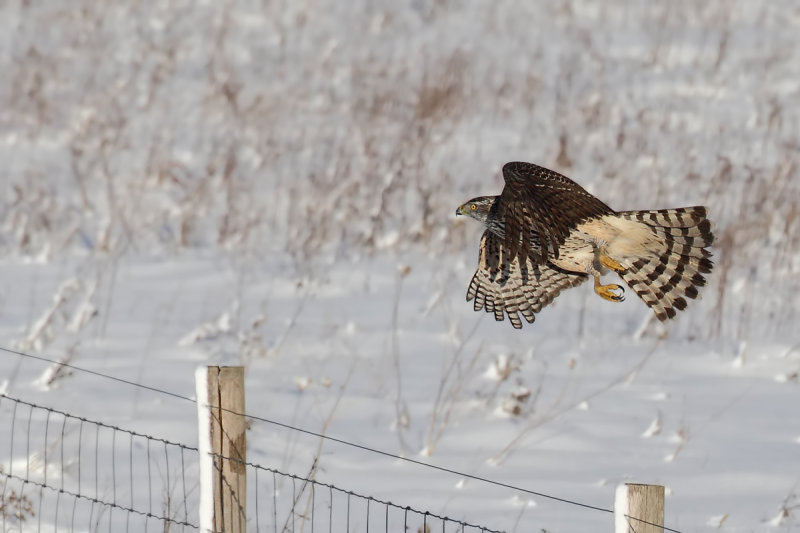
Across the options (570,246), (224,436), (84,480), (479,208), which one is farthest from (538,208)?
(84,480)

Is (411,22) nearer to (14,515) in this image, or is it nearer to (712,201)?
(712,201)

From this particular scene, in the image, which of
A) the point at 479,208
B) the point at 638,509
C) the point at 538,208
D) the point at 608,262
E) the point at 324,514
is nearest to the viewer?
the point at 638,509

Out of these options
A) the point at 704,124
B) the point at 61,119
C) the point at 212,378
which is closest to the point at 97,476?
the point at 212,378

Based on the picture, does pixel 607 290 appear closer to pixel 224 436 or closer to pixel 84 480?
pixel 224 436

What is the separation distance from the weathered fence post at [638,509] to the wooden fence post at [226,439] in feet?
4.11

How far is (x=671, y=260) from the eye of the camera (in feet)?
15.5

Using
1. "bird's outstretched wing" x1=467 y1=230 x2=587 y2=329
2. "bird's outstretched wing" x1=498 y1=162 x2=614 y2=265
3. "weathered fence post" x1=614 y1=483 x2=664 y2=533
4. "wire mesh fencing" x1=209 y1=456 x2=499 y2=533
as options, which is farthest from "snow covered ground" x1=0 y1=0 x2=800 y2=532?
"weathered fence post" x1=614 y1=483 x2=664 y2=533

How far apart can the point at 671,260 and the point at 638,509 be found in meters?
1.80

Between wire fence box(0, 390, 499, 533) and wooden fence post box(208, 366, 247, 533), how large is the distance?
1255 millimetres

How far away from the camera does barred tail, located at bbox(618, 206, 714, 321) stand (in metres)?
4.55

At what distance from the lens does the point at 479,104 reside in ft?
44.4

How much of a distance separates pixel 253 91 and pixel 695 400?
7831mm

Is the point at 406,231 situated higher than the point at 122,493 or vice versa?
the point at 406,231

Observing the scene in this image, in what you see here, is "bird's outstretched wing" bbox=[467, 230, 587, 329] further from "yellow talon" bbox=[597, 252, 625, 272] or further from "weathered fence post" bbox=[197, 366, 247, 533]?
"weathered fence post" bbox=[197, 366, 247, 533]
